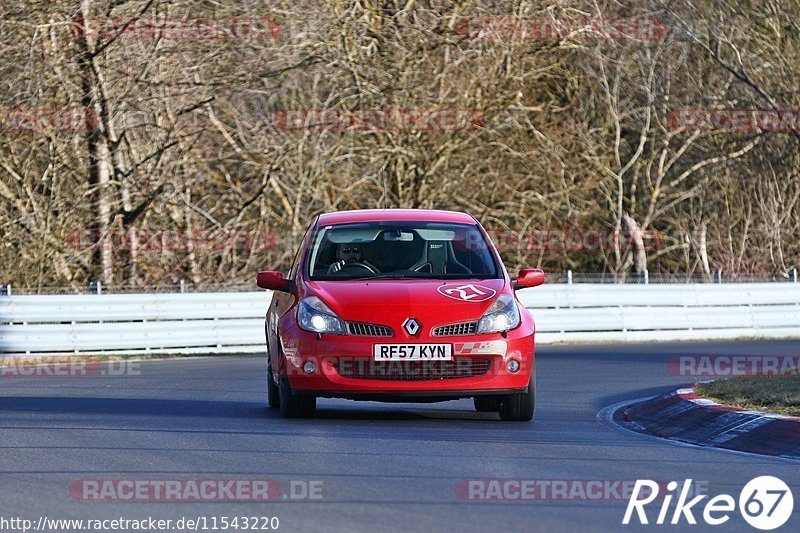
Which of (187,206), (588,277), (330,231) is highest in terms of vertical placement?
(330,231)

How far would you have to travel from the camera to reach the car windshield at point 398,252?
12867mm

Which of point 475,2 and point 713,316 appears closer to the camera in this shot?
point 713,316

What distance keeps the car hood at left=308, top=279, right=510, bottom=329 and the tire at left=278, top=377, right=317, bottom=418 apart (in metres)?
0.90

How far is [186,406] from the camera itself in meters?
14.4

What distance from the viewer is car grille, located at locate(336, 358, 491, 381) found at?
1191 centimetres

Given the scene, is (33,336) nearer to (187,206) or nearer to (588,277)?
(187,206)

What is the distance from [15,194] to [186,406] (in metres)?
15.6

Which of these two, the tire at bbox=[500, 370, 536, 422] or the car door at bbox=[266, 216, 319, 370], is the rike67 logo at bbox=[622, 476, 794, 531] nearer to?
the tire at bbox=[500, 370, 536, 422]

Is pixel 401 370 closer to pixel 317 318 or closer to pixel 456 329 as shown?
pixel 456 329

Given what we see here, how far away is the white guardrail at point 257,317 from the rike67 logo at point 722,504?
1677 cm

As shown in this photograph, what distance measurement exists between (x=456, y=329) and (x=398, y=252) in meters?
1.32

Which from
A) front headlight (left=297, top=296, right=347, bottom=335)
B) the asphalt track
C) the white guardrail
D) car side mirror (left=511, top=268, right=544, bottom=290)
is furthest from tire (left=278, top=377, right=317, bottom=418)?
the white guardrail

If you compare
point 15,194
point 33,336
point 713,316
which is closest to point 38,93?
point 15,194

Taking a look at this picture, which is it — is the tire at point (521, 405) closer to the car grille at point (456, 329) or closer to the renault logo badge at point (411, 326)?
the car grille at point (456, 329)
